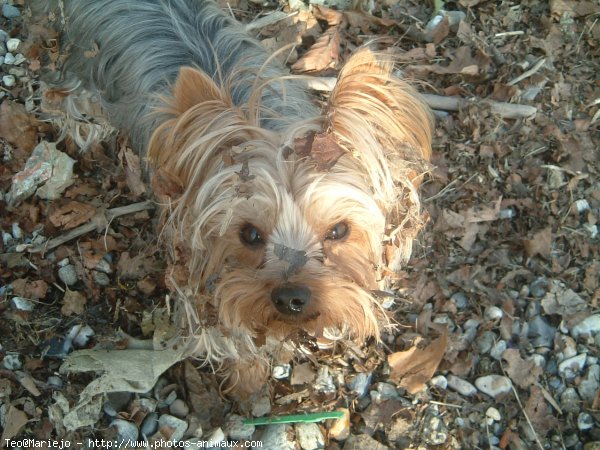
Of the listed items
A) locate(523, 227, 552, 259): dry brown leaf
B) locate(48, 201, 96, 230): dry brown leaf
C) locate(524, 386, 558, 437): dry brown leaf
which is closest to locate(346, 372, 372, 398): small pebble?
locate(524, 386, 558, 437): dry brown leaf

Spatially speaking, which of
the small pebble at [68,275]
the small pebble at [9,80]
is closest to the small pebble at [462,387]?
the small pebble at [68,275]

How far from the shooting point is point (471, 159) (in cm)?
435

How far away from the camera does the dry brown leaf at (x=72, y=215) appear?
3.87m

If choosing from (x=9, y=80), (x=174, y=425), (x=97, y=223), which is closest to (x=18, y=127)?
(x=9, y=80)

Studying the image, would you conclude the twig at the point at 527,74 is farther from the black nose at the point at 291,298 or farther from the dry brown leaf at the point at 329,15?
the black nose at the point at 291,298

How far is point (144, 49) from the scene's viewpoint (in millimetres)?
3791

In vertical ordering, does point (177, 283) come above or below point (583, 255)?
above

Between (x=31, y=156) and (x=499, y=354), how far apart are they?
10.6 ft

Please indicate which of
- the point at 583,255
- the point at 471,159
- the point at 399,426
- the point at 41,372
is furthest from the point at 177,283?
the point at 583,255

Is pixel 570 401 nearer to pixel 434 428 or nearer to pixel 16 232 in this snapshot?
pixel 434 428

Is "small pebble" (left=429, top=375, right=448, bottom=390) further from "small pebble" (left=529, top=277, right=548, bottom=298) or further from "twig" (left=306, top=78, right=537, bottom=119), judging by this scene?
"twig" (left=306, top=78, right=537, bottom=119)

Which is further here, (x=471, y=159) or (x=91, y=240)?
(x=471, y=159)

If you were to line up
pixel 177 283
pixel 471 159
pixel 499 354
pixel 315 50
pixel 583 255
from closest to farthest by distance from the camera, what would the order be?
pixel 177 283 → pixel 499 354 → pixel 583 255 → pixel 471 159 → pixel 315 50

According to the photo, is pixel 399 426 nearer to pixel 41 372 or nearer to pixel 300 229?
pixel 300 229
